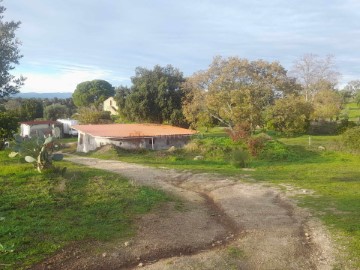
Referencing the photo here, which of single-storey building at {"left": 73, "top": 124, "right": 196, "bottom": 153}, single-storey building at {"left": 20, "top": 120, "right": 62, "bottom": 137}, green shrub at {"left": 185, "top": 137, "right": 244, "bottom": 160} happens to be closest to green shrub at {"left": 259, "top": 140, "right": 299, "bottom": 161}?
green shrub at {"left": 185, "top": 137, "right": 244, "bottom": 160}

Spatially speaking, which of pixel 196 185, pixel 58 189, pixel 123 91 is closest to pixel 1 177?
pixel 58 189

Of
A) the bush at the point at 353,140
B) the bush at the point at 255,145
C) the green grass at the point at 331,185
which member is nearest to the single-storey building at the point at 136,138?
the bush at the point at 255,145

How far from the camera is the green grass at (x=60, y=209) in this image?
26.9 feet

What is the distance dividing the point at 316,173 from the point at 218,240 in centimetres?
1095

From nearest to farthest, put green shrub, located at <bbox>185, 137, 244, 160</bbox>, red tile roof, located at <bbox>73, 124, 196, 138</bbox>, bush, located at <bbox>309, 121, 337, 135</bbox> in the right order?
green shrub, located at <bbox>185, 137, 244, 160</bbox>, red tile roof, located at <bbox>73, 124, 196, 138</bbox>, bush, located at <bbox>309, 121, 337, 135</bbox>

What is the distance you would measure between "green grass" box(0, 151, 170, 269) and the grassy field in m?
4.97

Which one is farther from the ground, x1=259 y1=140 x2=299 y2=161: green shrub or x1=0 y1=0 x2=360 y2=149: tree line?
x1=0 y1=0 x2=360 y2=149: tree line

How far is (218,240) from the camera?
8.88m

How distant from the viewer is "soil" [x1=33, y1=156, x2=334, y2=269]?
7402 millimetres

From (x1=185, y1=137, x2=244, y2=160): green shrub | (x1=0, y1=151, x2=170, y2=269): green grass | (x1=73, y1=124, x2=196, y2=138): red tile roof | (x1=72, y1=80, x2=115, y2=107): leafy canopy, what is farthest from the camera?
(x1=72, y1=80, x2=115, y2=107): leafy canopy

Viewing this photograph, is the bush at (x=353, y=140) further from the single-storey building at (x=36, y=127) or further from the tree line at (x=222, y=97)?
the single-storey building at (x=36, y=127)

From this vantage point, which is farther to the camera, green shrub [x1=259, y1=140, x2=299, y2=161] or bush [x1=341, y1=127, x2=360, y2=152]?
bush [x1=341, y1=127, x2=360, y2=152]

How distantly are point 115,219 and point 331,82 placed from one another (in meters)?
47.3

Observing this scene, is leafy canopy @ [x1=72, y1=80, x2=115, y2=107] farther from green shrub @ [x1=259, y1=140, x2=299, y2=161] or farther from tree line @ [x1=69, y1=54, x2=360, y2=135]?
green shrub @ [x1=259, y1=140, x2=299, y2=161]
